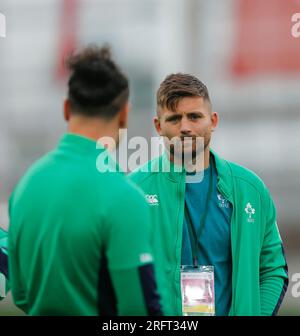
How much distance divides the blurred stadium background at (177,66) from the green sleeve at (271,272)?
6018mm

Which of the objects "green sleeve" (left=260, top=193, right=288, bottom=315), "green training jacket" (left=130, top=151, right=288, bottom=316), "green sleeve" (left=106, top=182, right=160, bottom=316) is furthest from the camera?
"green sleeve" (left=260, top=193, right=288, bottom=315)

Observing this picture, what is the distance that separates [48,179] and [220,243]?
952mm

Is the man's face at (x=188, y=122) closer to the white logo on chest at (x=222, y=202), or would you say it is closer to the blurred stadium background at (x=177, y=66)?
the white logo on chest at (x=222, y=202)

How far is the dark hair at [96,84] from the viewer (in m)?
2.13

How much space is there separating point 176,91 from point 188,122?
133 mm

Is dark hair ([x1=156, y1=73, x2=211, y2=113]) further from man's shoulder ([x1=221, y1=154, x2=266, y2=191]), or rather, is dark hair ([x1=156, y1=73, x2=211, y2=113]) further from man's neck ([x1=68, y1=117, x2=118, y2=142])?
man's neck ([x1=68, y1=117, x2=118, y2=142])

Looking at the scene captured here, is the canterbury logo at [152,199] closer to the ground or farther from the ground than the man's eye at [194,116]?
closer to the ground

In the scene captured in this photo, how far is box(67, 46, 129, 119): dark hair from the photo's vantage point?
2131mm

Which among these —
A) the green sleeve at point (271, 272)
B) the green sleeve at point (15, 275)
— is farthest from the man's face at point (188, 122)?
the green sleeve at point (15, 275)

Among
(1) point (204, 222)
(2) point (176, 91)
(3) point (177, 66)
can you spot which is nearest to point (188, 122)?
(2) point (176, 91)

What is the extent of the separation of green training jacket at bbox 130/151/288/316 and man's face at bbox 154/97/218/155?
126mm

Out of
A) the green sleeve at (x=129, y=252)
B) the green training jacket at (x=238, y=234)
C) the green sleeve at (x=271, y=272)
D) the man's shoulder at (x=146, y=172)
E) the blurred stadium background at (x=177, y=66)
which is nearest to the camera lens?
the green sleeve at (x=129, y=252)

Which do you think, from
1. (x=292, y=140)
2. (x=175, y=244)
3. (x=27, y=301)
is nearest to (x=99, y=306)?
(x=27, y=301)


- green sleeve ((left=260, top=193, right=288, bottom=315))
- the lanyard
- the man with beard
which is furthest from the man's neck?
green sleeve ((left=260, top=193, right=288, bottom=315))
